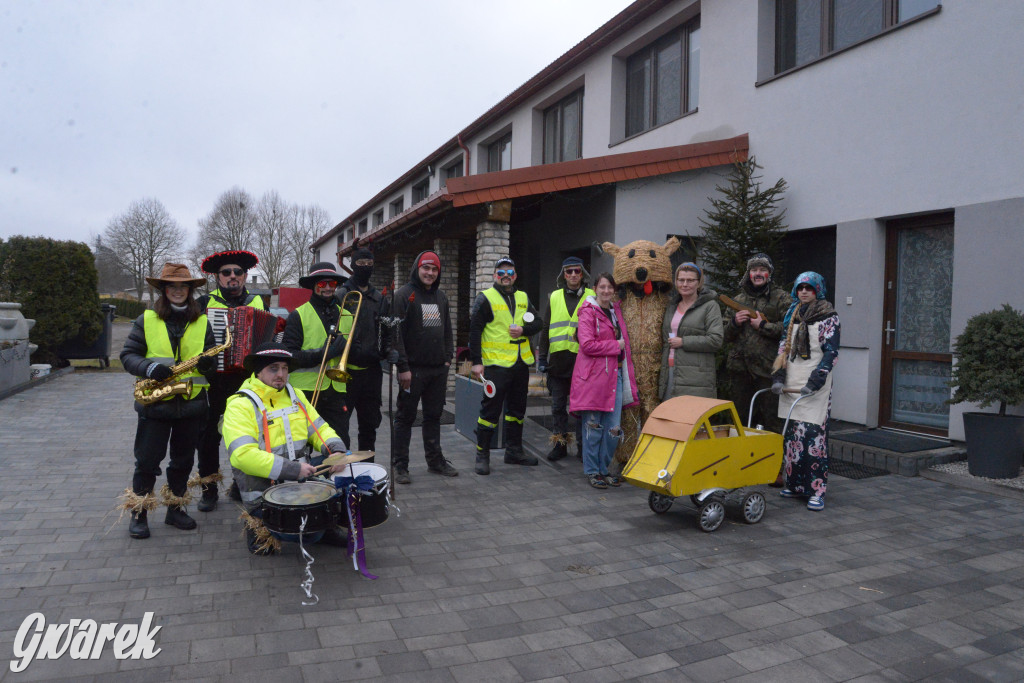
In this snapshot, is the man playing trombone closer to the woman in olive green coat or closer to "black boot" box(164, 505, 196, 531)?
"black boot" box(164, 505, 196, 531)

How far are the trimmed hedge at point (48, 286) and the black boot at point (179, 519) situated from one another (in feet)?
41.4

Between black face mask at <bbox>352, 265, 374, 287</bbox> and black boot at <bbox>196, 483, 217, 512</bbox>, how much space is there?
1.96 meters

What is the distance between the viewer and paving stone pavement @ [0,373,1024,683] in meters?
3.04

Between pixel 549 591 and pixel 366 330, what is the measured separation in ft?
8.69

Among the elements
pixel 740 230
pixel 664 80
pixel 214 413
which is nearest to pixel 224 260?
pixel 214 413

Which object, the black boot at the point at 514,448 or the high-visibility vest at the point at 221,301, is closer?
the high-visibility vest at the point at 221,301

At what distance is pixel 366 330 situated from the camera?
548 centimetres

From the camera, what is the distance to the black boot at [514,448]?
6840mm

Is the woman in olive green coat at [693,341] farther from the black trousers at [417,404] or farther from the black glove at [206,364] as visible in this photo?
the black glove at [206,364]

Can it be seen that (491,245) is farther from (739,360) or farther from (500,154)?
(500,154)

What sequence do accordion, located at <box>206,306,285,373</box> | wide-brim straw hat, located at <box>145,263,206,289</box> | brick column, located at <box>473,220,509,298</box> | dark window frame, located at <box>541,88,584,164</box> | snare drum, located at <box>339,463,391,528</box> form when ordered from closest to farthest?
snare drum, located at <box>339,463,391,528</box> < wide-brim straw hat, located at <box>145,263,206,289</box> < accordion, located at <box>206,306,285,373</box> < brick column, located at <box>473,220,509,298</box> < dark window frame, located at <box>541,88,584,164</box>

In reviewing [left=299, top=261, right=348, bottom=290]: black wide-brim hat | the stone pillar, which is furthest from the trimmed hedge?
[left=299, top=261, right=348, bottom=290]: black wide-brim hat

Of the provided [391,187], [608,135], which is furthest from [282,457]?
[391,187]

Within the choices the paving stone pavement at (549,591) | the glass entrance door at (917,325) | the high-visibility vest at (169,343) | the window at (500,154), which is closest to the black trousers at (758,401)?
the paving stone pavement at (549,591)
